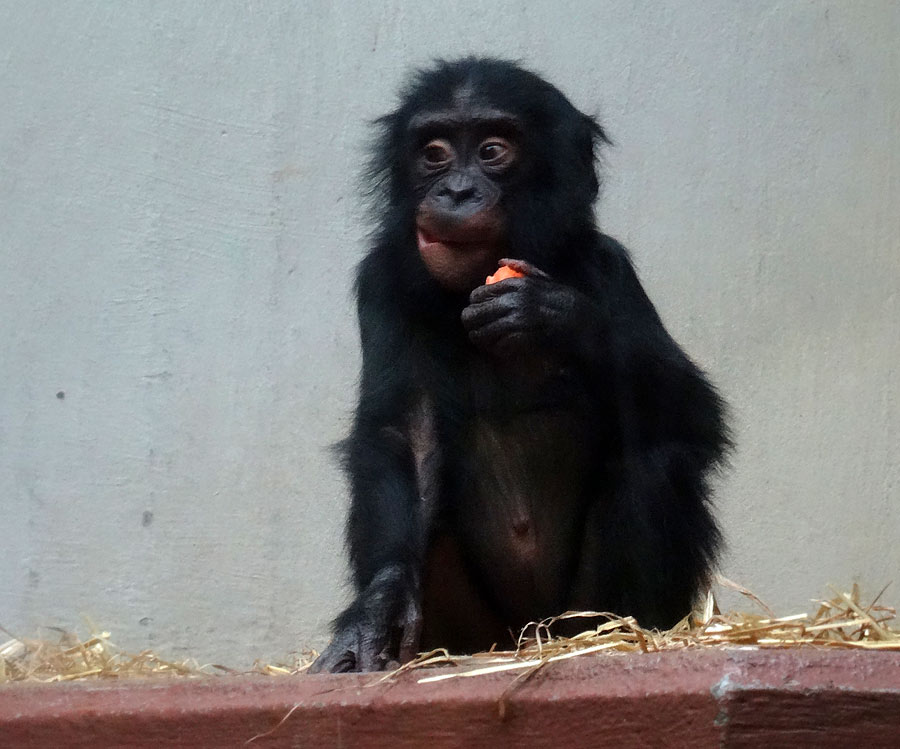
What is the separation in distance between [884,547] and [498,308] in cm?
174

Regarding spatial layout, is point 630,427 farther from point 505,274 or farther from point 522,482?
point 505,274

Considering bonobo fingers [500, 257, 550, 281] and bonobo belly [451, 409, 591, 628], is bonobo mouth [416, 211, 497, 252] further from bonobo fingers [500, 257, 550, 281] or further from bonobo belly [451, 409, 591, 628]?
bonobo belly [451, 409, 591, 628]

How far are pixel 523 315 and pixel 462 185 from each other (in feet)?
1.11

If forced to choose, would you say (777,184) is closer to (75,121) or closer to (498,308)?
(498,308)

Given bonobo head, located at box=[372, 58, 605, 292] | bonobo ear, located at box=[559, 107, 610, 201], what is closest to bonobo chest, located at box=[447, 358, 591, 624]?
bonobo head, located at box=[372, 58, 605, 292]

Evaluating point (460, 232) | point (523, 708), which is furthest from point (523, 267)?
point (523, 708)

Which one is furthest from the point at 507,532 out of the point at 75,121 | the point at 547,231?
the point at 75,121

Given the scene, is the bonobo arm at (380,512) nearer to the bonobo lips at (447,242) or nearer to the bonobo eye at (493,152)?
the bonobo lips at (447,242)

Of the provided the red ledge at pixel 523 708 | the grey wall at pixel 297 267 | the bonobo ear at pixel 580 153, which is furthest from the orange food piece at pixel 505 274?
the grey wall at pixel 297 267

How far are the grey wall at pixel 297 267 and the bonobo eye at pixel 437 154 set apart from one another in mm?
942

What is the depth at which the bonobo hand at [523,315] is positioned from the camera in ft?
8.71

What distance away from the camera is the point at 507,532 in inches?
113

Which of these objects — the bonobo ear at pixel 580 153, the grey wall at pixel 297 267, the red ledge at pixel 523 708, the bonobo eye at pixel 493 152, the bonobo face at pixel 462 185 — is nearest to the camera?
the red ledge at pixel 523 708

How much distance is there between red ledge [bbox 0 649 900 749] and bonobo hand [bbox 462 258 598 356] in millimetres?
922
